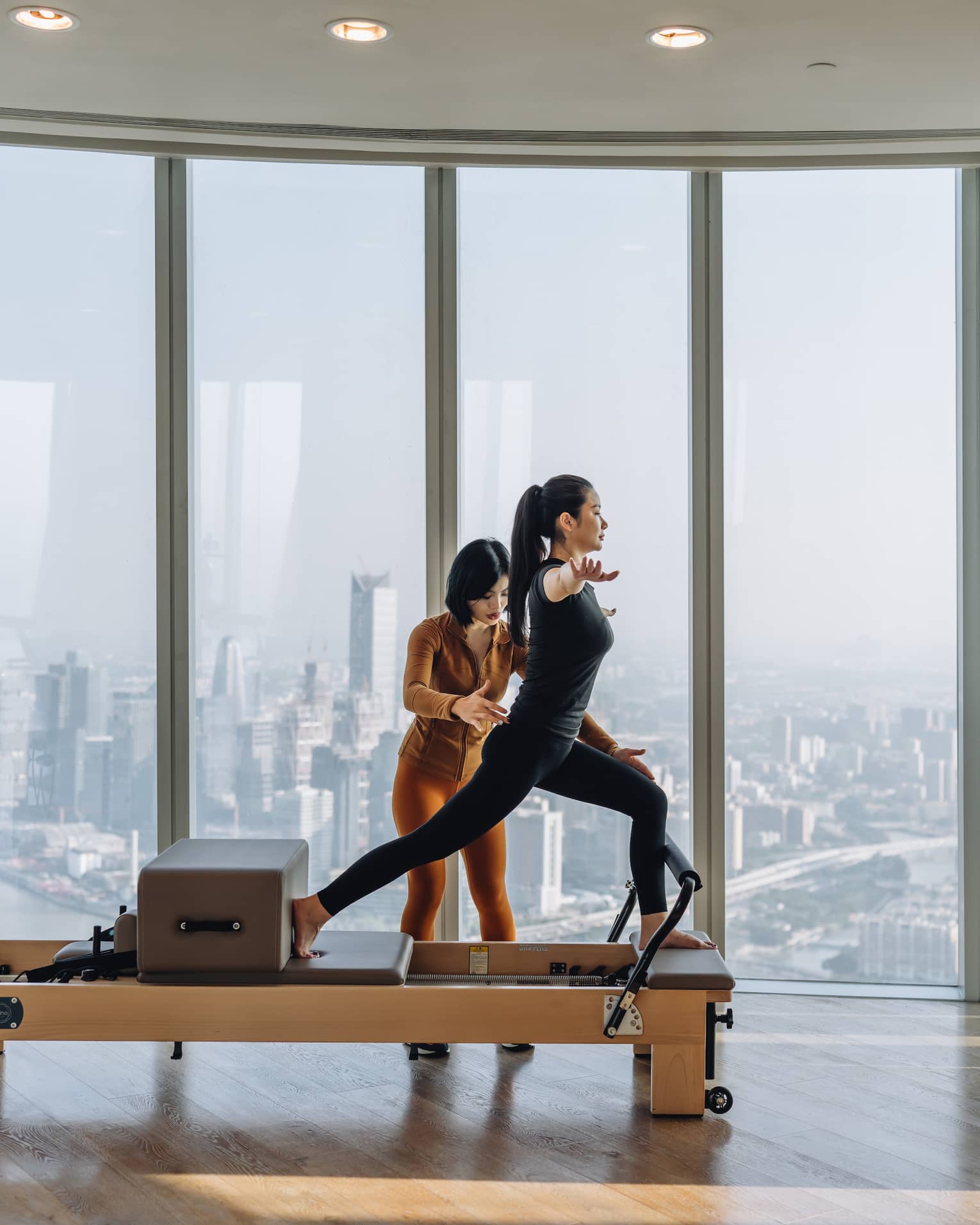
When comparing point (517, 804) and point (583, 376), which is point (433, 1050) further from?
point (583, 376)

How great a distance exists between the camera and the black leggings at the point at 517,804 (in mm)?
3186

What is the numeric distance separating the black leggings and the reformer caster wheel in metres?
0.47

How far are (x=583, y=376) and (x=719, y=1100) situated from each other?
238cm

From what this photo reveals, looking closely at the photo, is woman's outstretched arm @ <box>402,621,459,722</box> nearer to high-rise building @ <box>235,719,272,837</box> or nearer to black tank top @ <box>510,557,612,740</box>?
black tank top @ <box>510,557,612,740</box>

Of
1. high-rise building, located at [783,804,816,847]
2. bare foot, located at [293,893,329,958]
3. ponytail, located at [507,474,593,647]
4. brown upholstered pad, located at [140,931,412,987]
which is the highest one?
ponytail, located at [507,474,593,647]

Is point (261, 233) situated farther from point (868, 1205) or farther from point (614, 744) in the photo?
point (868, 1205)

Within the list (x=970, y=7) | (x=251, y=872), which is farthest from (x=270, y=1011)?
(x=970, y=7)

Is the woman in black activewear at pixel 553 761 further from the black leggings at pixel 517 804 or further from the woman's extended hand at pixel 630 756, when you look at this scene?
the woman's extended hand at pixel 630 756

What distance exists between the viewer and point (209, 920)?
3.04 meters

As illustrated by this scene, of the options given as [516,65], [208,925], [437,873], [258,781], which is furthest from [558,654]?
[516,65]

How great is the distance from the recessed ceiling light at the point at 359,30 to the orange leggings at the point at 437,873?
2.06 m

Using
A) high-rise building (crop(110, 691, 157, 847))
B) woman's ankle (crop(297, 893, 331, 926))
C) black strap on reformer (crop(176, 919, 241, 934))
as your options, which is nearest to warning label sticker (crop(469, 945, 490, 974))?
woman's ankle (crop(297, 893, 331, 926))

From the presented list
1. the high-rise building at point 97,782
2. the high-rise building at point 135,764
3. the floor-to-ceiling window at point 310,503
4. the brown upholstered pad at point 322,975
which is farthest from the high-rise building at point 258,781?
the brown upholstered pad at point 322,975

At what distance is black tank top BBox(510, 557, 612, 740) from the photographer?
3.25 meters
